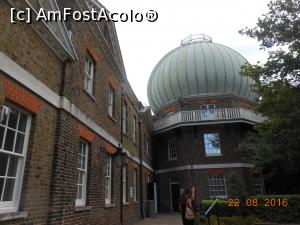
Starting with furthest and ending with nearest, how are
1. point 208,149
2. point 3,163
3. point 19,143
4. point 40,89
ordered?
point 208,149
point 40,89
point 19,143
point 3,163

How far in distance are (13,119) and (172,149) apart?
1952 centimetres

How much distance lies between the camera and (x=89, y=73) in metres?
9.42

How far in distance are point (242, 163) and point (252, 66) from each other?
1059 centimetres

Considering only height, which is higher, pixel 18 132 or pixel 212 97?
pixel 212 97

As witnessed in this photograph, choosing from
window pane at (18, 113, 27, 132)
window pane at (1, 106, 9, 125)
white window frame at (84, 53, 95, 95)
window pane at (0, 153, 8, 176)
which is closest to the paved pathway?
white window frame at (84, 53, 95, 95)

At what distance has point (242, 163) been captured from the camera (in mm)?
20922

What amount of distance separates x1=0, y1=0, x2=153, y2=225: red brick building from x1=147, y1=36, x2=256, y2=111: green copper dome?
14432 millimetres

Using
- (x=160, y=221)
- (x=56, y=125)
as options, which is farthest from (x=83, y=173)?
(x=160, y=221)

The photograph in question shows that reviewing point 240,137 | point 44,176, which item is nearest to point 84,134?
point 44,176

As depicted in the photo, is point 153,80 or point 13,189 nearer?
point 13,189

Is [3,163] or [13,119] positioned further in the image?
[13,119]

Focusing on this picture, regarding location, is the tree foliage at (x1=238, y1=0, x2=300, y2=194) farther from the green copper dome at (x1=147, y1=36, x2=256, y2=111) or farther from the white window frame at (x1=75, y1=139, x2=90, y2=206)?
the green copper dome at (x1=147, y1=36, x2=256, y2=111)

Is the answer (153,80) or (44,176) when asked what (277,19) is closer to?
(44,176)
